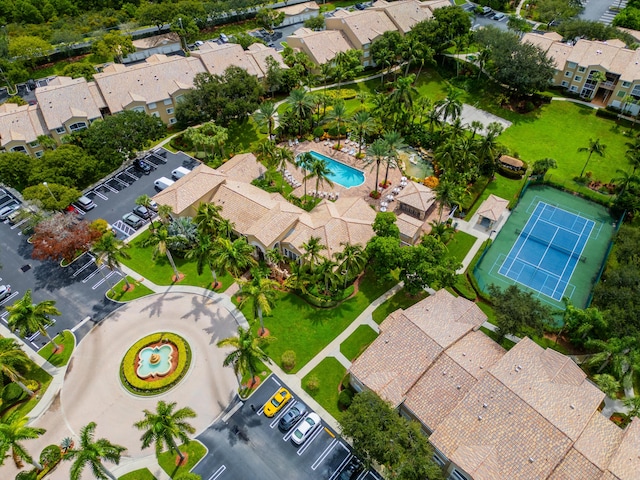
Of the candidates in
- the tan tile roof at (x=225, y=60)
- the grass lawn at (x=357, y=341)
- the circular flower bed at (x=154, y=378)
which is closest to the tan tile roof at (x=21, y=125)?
the tan tile roof at (x=225, y=60)

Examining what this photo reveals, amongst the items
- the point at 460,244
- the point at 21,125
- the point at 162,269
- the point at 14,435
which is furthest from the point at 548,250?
the point at 21,125

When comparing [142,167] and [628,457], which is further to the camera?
[142,167]

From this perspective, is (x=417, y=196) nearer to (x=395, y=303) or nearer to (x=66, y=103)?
(x=395, y=303)

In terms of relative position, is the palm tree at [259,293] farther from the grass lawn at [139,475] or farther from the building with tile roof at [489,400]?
the grass lawn at [139,475]

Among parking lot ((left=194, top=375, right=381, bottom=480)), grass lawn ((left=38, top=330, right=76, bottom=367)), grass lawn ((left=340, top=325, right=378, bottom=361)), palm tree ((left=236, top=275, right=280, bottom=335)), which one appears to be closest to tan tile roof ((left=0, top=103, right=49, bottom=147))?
grass lawn ((left=38, top=330, right=76, bottom=367))

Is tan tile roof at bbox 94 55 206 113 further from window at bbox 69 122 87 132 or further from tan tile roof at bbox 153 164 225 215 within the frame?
tan tile roof at bbox 153 164 225 215

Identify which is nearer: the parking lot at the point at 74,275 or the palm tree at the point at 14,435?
the palm tree at the point at 14,435
